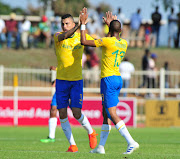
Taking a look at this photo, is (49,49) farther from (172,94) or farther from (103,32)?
(172,94)

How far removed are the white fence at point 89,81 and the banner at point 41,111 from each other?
101 centimetres

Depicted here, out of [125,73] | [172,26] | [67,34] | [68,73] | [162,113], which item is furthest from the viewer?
[172,26]

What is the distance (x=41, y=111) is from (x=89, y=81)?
260 centimetres

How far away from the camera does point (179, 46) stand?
34.1 meters

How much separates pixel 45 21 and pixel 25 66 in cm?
305

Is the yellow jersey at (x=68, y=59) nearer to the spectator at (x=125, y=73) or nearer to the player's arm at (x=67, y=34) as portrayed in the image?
the player's arm at (x=67, y=34)

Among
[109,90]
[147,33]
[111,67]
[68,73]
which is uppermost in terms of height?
[147,33]

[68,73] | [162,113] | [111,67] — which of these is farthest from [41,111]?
[111,67]

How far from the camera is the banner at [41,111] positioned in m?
19.2

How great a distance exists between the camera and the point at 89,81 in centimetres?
2064

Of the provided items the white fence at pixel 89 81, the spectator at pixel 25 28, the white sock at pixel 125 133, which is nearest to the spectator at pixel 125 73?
the white fence at pixel 89 81

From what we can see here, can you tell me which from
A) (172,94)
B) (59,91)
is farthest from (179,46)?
(59,91)

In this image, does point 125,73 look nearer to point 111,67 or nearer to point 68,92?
point 68,92

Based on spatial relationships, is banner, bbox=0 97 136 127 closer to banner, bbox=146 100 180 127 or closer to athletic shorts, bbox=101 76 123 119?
banner, bbox=146 100 180 127
